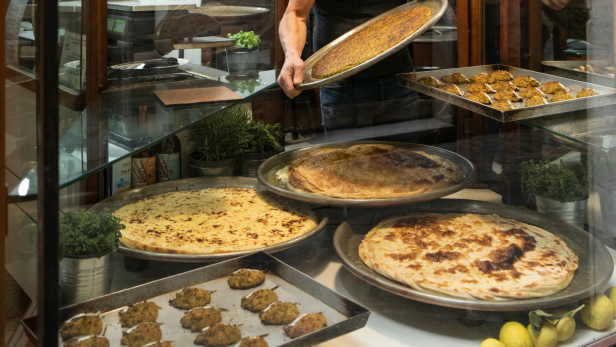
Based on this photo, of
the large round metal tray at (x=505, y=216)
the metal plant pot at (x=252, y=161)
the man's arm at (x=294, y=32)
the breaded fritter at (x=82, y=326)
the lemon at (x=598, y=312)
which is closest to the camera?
the breaded fritter at (x=82, y=326)

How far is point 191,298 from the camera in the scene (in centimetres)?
95

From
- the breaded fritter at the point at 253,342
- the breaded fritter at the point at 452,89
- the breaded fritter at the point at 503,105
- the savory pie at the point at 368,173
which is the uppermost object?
the breaded fritter at the point at 452,89

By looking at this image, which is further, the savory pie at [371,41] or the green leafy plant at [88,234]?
the savory pie at [371,41]

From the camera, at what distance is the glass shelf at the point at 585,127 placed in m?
1.33

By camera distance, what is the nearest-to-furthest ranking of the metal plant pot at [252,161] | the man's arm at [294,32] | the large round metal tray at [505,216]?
the large round metal tray at [505,216] < the man's arm at [294,32] < the metal plant pot at [252,161]

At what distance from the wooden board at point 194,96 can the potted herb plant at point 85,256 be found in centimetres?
30

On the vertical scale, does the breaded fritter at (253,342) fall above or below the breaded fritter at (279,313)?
below

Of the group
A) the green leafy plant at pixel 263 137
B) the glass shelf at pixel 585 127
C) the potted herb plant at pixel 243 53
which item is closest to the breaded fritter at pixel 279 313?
the green leafy plant at pixel 263 137

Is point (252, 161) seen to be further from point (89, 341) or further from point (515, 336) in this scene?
point (515, 336)

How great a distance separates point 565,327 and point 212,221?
32.6 inches

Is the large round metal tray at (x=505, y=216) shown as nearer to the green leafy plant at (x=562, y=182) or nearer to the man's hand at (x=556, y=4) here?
the green leafy plant at (x=562, y=182)

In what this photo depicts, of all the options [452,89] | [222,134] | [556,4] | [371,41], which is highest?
[556,4]

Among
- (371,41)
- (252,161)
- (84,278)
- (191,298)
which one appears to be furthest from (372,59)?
(84,278)

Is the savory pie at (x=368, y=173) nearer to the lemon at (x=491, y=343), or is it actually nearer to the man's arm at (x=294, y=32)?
the man's arm at (x=294, y=32)
